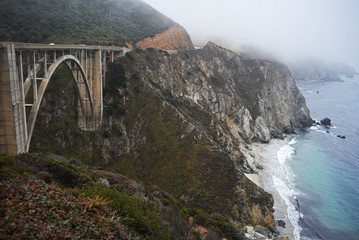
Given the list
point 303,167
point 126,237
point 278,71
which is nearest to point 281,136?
point 303,167

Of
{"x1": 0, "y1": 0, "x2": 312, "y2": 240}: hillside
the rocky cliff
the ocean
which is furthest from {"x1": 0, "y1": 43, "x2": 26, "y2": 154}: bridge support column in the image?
the ocean

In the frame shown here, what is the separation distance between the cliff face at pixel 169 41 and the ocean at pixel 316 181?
38.7m

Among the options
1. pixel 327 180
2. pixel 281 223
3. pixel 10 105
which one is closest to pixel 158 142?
pixel 281 223

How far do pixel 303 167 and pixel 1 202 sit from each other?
183ft

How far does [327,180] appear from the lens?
47094 mm

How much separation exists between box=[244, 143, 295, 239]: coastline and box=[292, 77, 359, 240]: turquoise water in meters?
1.91

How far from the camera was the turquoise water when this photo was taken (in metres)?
33.7

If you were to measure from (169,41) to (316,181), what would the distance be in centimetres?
5202

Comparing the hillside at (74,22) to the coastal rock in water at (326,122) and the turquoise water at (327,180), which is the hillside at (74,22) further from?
the coastal rock in water at (326,122)

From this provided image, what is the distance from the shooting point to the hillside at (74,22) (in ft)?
133

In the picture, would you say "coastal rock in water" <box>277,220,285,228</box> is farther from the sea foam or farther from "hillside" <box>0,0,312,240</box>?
"hillside" <box>0,0,312,240</box>

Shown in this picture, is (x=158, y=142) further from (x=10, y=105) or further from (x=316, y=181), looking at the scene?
(x=316, y=181)

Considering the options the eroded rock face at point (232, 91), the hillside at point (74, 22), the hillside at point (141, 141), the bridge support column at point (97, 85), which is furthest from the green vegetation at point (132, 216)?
the hillside at point (74, 22)

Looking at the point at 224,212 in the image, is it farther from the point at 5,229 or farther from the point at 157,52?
the point at 157,52
